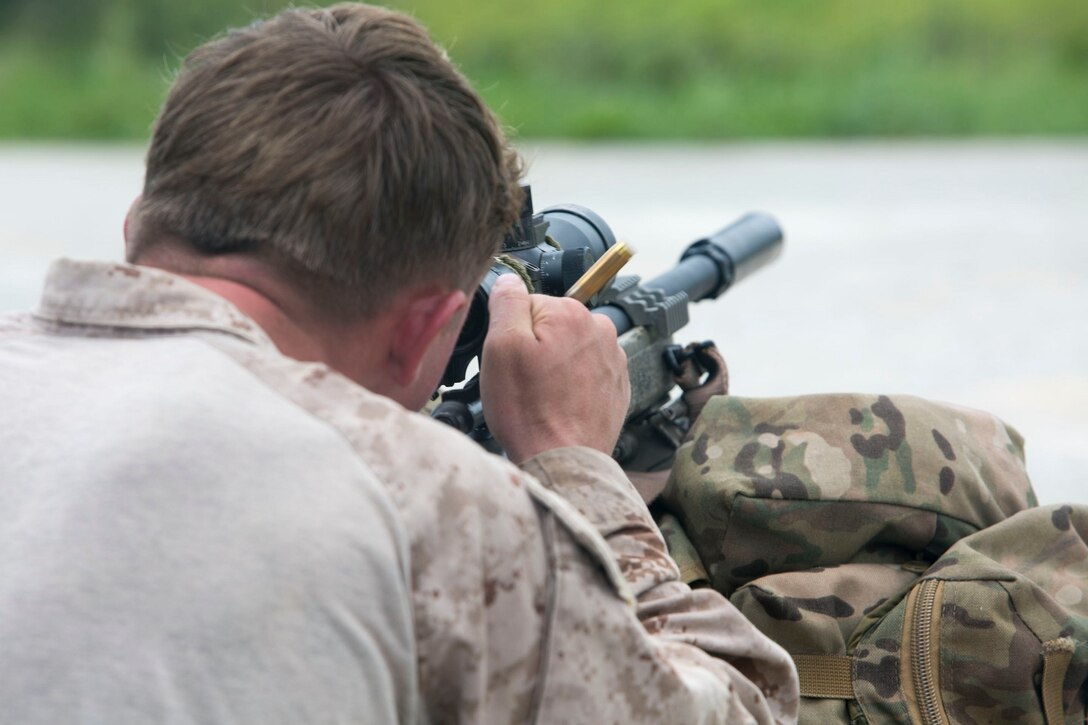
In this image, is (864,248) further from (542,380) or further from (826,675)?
(542,380)

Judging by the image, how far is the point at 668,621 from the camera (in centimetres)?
139

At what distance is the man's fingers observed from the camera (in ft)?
4.93

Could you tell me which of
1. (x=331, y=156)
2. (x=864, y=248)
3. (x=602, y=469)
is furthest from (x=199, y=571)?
(x=864, y=248)

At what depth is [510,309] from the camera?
1.52 metres

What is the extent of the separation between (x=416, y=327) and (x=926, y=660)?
3.02 feet

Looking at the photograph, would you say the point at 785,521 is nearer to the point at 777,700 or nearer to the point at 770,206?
the point at 777,700

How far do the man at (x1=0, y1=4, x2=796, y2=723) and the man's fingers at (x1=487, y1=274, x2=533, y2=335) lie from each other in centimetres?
10

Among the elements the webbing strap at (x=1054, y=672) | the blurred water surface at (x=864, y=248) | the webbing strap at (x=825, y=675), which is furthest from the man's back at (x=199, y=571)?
the blurred water surface at (x=864, y=248)

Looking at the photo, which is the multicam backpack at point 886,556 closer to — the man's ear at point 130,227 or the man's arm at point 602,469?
the man's arm at point 602,469

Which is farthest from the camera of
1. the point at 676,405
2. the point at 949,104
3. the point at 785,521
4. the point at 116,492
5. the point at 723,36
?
the point at 723,36

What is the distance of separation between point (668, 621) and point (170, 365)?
1.73 feet

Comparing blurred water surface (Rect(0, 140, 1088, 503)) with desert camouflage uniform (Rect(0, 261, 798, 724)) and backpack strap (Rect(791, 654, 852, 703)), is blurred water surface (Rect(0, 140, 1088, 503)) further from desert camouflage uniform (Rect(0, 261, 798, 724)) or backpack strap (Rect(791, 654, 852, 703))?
desert camouflage uniform (Rect(0, 261, 798, 724))

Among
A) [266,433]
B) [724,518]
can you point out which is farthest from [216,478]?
[724,518]

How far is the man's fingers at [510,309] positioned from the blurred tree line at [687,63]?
10.8 m
